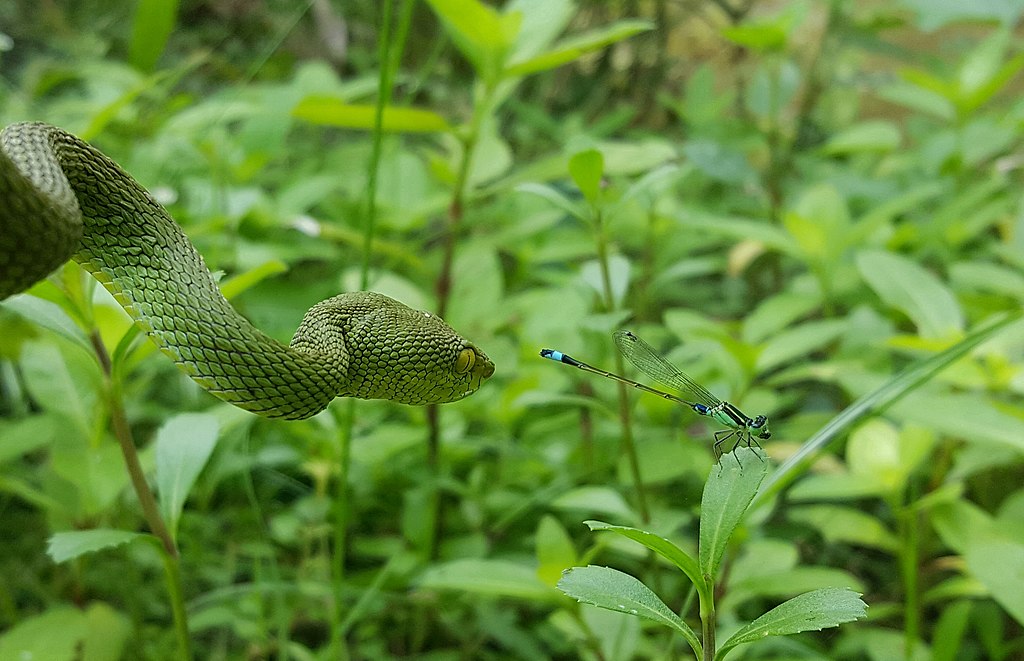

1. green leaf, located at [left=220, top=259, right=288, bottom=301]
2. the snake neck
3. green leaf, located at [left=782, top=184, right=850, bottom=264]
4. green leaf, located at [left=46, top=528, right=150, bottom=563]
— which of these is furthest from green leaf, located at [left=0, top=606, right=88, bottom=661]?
green leaf, located at [left=782, top=184, right=850, bottom=264]

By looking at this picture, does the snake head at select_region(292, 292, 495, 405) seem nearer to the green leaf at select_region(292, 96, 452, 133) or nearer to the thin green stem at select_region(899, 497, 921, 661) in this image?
the green leaf at select_region(292, 96, 452, 133)

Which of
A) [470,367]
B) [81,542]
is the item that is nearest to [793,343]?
[470,367]

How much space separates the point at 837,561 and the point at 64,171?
1.65m

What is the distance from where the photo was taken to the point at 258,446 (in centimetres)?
185

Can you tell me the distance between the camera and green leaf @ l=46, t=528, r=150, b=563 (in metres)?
0.86

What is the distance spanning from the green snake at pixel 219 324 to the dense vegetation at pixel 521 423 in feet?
0.62

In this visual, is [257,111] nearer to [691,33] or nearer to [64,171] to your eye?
[64,171]

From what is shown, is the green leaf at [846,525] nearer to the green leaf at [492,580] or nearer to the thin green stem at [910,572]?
the thin green stem at [910,572]

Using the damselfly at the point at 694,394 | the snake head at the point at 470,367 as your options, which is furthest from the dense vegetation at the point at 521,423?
the snake head at the point at 470,367

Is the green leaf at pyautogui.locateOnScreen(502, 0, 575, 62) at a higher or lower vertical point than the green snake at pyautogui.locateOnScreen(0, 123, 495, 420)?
higher

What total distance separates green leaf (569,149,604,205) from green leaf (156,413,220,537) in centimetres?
57

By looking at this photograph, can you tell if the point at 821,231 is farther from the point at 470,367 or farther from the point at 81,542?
the point at 81,542

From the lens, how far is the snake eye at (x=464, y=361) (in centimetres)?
83

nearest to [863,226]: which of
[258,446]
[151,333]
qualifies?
[258,446]
